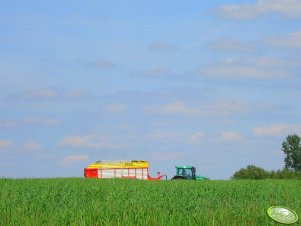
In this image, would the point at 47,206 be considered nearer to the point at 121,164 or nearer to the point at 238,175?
the point at 121,164

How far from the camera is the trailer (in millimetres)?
44656

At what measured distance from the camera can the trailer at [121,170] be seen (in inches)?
1758

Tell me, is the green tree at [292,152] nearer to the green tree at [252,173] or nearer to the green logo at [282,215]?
the green tree at [252,173]

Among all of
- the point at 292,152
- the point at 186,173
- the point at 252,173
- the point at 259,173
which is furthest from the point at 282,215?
the point at 292,152

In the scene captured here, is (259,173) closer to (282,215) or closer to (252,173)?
(252,173)

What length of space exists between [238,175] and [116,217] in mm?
52280

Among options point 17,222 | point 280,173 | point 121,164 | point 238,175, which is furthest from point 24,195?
point 238,175

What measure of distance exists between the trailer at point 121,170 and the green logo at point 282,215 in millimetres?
33632

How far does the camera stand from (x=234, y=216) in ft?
38.3

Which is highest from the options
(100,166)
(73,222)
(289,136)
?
(289,136)

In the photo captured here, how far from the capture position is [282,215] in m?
10.8

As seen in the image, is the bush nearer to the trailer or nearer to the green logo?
the trailer

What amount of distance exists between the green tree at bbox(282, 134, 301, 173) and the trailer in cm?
3307

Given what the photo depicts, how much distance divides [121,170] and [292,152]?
35.9 m
